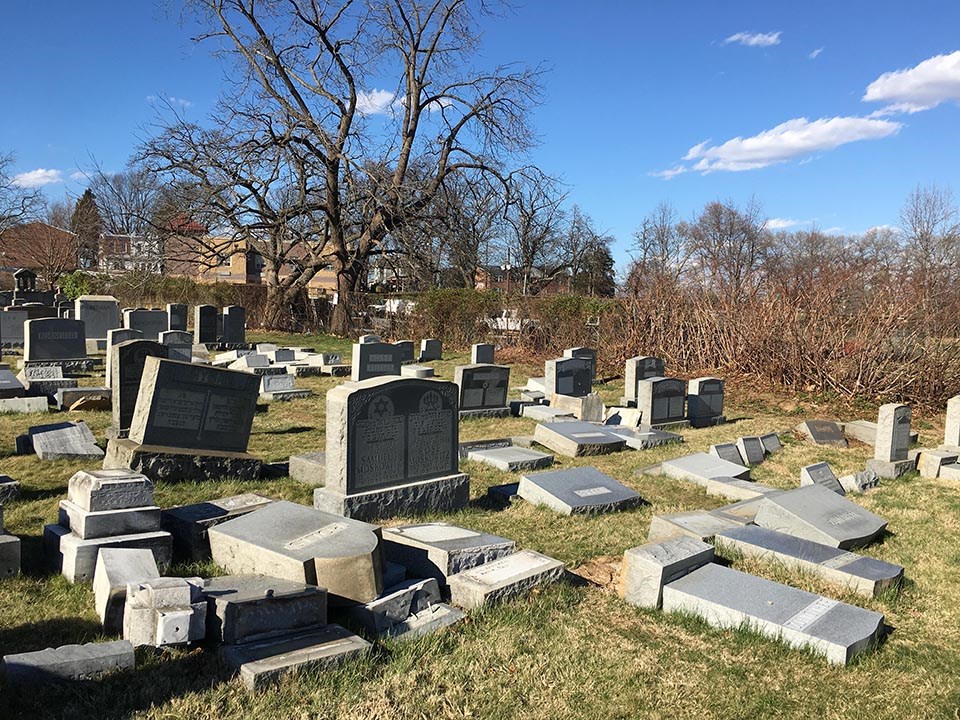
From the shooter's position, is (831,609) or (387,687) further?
(831,609)

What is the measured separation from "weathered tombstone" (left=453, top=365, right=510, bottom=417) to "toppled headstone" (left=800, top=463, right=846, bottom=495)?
532 centimetres

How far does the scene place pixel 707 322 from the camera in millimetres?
17406

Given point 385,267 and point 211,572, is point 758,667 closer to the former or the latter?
point 211,572

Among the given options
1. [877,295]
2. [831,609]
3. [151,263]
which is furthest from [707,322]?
[151,263]

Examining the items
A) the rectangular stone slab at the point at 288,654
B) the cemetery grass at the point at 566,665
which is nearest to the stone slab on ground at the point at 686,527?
the cemetery grass at the point at 566,665

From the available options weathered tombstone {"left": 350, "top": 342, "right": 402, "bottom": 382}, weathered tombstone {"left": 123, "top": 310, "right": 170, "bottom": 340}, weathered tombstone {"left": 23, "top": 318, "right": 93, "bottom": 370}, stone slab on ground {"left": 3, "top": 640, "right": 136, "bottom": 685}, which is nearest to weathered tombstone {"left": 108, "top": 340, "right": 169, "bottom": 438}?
weathered tombstone {"left": 350, "top": 342, "right": 402, "bottom": 382}

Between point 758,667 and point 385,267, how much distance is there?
26809 millimetres

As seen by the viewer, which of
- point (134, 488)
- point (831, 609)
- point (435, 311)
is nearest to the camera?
point (831, 609)

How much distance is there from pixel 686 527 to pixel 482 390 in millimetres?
6695

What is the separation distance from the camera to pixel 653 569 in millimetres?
4723

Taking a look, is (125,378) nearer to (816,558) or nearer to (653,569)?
(653,569)

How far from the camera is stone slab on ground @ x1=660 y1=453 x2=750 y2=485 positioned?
331 inches

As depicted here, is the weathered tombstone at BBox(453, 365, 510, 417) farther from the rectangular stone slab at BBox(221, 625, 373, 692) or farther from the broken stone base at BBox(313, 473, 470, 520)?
the rectangular stone slab at BBox(221, 625, 373, 692)

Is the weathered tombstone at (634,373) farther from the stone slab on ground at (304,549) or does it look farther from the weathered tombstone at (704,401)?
the stone slab on ground at (304,549)
